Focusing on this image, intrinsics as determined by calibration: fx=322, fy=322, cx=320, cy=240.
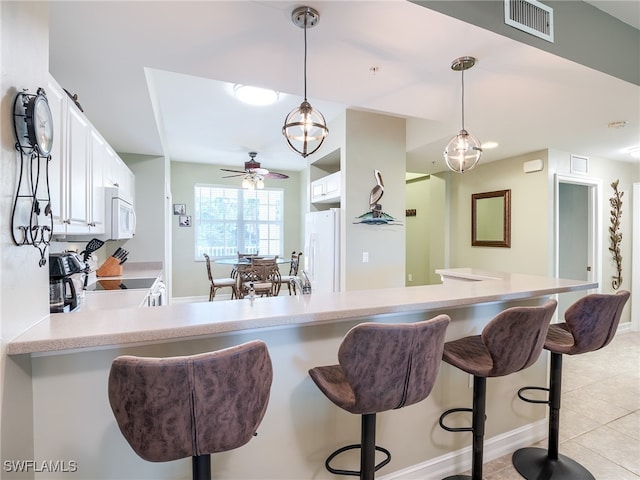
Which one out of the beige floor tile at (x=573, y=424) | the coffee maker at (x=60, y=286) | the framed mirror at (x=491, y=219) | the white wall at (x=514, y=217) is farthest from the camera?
the framed mirror at (x=491, y=219)

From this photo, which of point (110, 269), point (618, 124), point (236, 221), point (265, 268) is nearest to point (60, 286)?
point (110, 269)

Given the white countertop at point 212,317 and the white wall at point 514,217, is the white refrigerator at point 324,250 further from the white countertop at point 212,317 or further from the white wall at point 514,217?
the white wall at point 514,217

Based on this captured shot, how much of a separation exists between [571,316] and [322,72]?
203cm

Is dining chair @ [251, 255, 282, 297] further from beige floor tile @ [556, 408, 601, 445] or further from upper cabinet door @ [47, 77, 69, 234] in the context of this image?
beige floor tile @ [556, 408, 601, 445]

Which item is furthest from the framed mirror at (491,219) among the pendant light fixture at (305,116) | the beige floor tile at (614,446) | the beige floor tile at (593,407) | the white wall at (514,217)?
the pendant light fixture at (305,116)

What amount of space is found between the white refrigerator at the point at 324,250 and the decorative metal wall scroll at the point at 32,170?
2683mm

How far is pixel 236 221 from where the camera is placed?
6855mm

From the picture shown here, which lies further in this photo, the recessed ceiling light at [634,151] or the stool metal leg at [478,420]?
the recessed ceiling light at [634,151]

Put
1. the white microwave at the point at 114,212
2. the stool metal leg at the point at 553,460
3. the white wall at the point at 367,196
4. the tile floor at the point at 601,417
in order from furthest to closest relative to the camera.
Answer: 1. the white wall at the point at 367,196
2. the white microwave at the point at 114,212
3. the tile floor at the point at 601,417
4. the stool metal leg at the point at 553,460

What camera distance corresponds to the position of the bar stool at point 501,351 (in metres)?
1.42

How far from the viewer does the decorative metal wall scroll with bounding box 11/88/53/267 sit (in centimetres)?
100

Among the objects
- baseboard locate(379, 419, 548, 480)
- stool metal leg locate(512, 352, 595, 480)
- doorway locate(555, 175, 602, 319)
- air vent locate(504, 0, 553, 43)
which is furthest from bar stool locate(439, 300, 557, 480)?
doorway locate(555, 175, 602, 319)

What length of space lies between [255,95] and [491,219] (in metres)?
3.62

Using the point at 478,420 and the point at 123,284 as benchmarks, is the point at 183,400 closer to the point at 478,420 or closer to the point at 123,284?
the point at 478,420
